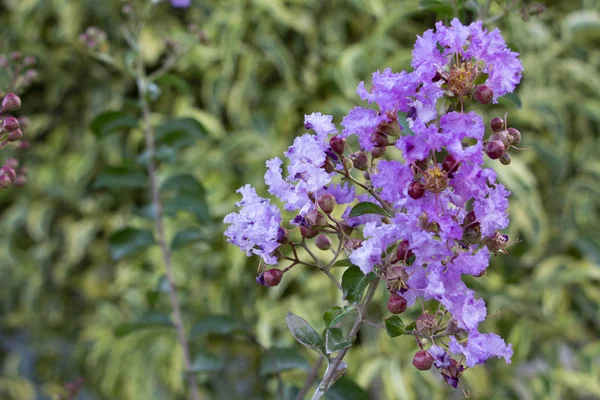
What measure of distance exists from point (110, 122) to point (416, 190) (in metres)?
0.70

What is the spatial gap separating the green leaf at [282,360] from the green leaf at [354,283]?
1.10ft

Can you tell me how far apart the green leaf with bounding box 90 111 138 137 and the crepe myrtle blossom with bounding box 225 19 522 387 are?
55 cm

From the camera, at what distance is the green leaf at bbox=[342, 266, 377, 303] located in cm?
53

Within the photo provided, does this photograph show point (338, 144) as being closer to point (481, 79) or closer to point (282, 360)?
point (481, 79)

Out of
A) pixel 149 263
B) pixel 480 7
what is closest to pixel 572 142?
pixel 480 7

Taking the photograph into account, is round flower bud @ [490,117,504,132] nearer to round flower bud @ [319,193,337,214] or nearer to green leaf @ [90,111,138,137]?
round flower bud @ [319,193,337,214]

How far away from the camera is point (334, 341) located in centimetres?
53

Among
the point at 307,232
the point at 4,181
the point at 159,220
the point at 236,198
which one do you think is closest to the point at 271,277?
the point at 307,232

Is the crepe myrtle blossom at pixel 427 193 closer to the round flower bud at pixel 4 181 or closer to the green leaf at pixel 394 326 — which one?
the green leaf at pixel 394 326

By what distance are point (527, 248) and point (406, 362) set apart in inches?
18.0

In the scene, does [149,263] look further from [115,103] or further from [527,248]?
[527,248]

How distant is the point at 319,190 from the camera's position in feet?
1.73

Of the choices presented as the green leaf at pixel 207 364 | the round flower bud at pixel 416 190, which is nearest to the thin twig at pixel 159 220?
the green leaf at pixel 207 364

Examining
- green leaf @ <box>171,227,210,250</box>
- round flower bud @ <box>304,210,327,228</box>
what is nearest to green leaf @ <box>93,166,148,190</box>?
green leaf @ <box>171,227,210,250</box>
